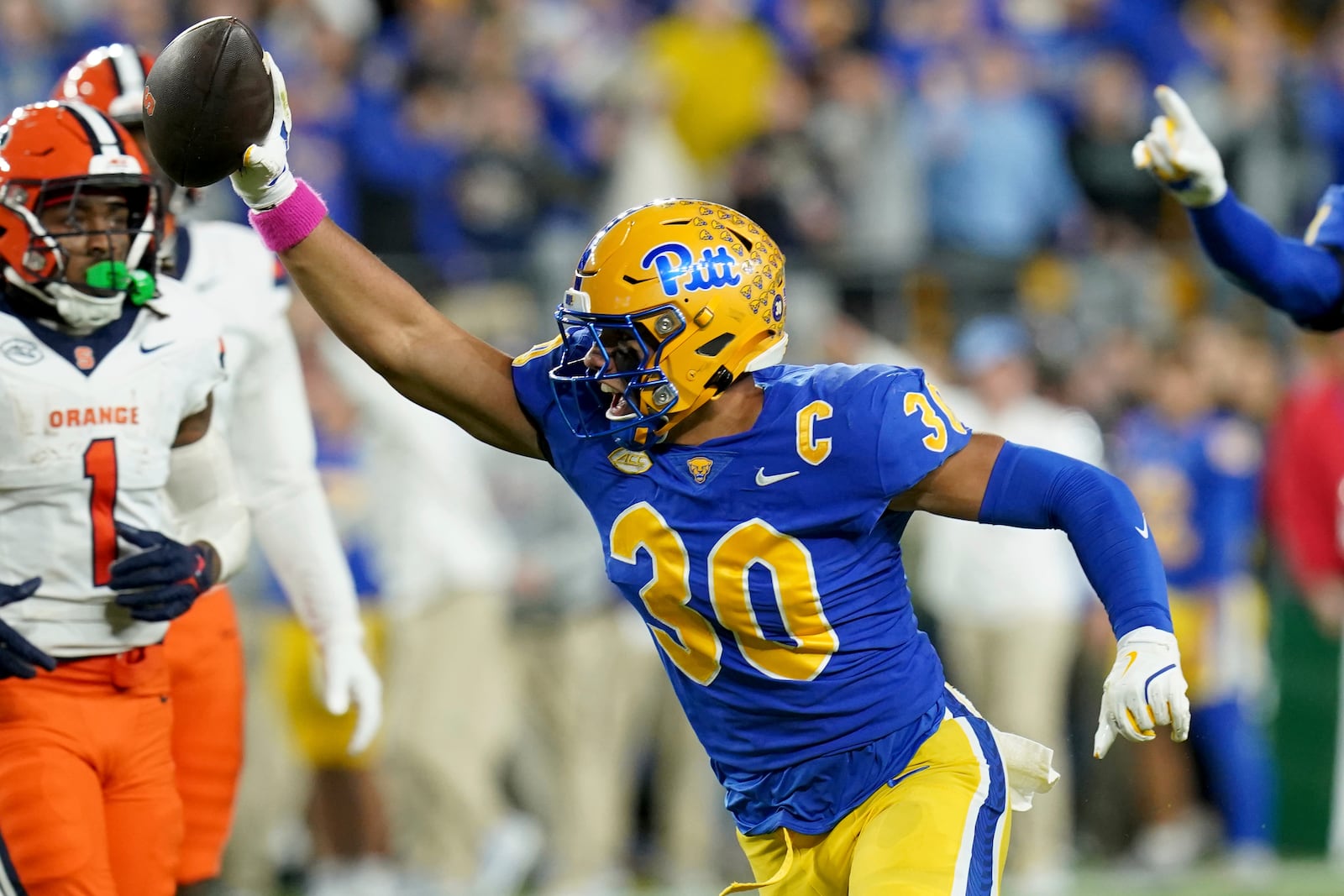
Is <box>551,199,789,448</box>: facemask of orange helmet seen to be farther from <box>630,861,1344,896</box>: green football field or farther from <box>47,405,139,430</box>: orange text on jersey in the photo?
<box>630,861,1344,896</box>: green football field

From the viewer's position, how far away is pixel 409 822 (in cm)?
758

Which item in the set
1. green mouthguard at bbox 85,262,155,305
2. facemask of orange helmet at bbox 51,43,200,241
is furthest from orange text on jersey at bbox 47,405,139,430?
facemask of orange helmet at bbox 51,43,200,241

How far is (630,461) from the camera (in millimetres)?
3588

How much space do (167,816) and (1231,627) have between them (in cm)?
552

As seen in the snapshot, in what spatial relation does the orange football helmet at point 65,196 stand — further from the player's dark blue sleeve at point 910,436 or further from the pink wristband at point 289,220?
the player's dark blue sleeve at point 910,436

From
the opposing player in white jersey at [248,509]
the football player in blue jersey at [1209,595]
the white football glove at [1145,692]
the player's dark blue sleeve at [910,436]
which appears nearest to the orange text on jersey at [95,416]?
the opposing player in white jersey at [248,509]

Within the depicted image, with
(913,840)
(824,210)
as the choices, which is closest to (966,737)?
(913,840)

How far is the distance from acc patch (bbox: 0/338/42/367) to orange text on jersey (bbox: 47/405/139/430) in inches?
4.5

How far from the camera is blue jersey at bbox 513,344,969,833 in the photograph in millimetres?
3473

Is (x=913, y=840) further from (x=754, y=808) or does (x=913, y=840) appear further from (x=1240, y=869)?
(x=1240, y=869)

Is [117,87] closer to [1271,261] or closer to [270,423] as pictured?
[270,423]

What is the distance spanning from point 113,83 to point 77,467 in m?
1.13

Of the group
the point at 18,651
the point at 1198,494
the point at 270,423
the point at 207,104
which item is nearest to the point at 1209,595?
the point at 1198,494

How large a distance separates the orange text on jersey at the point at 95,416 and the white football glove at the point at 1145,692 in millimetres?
1927
